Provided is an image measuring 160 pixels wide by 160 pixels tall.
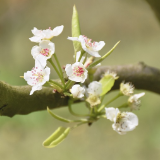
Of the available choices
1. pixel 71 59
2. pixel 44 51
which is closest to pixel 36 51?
pixel 44 51

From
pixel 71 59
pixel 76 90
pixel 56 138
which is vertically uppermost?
pixel 76 90

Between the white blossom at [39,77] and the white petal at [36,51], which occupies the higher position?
the white petal at [36,51]

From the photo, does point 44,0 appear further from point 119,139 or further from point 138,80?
point 138,80

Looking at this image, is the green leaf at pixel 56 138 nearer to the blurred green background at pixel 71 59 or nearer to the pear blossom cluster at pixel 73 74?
the pear blossom cluster at pixel 73 74

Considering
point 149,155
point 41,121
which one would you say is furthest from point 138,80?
point 41,121

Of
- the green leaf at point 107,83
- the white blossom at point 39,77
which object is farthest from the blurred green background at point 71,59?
the white blossom at point 39,77

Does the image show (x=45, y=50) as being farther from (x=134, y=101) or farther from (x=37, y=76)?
(x=134, y=101)

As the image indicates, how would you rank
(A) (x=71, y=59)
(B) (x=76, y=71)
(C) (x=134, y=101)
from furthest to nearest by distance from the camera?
(A) (x=71, y=59) → (C) (x=134, y=101) → (B) (x=76, y=71)

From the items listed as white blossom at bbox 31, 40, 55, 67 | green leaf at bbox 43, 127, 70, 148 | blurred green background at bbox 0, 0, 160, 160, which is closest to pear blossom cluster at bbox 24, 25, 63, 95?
white blossom at bbox 31, 40, 55, 67
